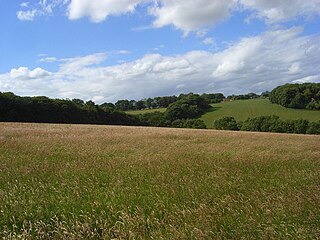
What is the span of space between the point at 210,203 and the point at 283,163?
6.49 m

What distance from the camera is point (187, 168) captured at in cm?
999

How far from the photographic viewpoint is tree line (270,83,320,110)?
299ft

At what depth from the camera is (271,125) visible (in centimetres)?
7950

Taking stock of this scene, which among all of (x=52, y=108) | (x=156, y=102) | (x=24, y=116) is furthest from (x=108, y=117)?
(x=156, y=102)

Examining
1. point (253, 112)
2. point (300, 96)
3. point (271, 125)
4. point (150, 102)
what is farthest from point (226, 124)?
point (150, 102)

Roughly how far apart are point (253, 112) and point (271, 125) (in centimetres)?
1458

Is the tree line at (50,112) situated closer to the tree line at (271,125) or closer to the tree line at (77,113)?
the tree line at (77,113)

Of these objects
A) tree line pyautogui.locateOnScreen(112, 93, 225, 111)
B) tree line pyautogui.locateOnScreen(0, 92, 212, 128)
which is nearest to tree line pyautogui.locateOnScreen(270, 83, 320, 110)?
tree line pyautogui.locateOnScreen(0, 92, 212, 128)

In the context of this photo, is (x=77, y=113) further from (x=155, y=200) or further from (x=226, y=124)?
(x=155, y=200)

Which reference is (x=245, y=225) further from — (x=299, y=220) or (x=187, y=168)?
(x=187, y=168)

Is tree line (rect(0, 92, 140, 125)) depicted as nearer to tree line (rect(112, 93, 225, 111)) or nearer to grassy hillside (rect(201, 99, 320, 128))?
grassy hillside (rect(201, 99, 320, 128))

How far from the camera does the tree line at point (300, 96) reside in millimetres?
91062

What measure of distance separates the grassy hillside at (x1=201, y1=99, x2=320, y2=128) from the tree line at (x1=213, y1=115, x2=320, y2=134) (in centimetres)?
401

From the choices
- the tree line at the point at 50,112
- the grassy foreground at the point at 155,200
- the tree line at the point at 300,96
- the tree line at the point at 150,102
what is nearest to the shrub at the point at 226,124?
the tree line at the point at 300,96
